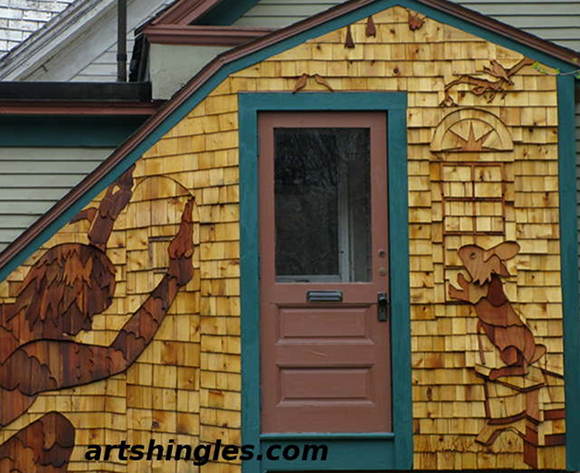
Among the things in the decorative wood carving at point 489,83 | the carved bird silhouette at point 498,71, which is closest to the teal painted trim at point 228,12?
the decorative wood carving at point 489,83

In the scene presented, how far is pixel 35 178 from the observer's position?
9.66 metres

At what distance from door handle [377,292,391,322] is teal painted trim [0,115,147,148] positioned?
2999 millimetres

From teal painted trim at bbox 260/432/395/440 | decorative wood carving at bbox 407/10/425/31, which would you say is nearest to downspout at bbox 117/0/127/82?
decorative wood carving at bbox 407/10/425/31

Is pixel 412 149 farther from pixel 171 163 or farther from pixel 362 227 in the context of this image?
pixel 171 163

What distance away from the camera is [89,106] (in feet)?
30.7

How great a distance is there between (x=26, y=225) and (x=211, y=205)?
2683mm

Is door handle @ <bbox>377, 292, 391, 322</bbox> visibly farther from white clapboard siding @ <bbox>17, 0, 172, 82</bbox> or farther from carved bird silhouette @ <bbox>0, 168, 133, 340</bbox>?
white clapboard siding @ <bbox>17, 0, 172, 82</bbox>

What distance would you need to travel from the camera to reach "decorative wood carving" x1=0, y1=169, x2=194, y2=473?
787cm

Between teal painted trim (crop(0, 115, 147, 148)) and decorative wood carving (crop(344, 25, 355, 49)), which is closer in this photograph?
decorative wood carving (crop(344, 25, 355, 49))

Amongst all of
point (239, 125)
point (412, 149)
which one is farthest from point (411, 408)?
point (239, 125)

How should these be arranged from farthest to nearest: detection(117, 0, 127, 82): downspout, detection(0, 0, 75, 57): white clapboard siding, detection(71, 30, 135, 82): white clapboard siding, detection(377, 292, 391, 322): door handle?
detection(0, 0, 75, 57): white clapboard siding
detection(71, 30, 135, 82): white clapboard siding
detection(117, 0, 127, 82): downspout
detection(377, 292, 391, 322): door handle

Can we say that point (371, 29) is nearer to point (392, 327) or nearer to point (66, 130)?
point (392, 327)

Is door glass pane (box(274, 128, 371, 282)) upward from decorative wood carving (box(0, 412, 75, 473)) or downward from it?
upward

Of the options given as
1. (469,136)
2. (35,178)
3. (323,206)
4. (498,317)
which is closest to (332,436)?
(498,317)
